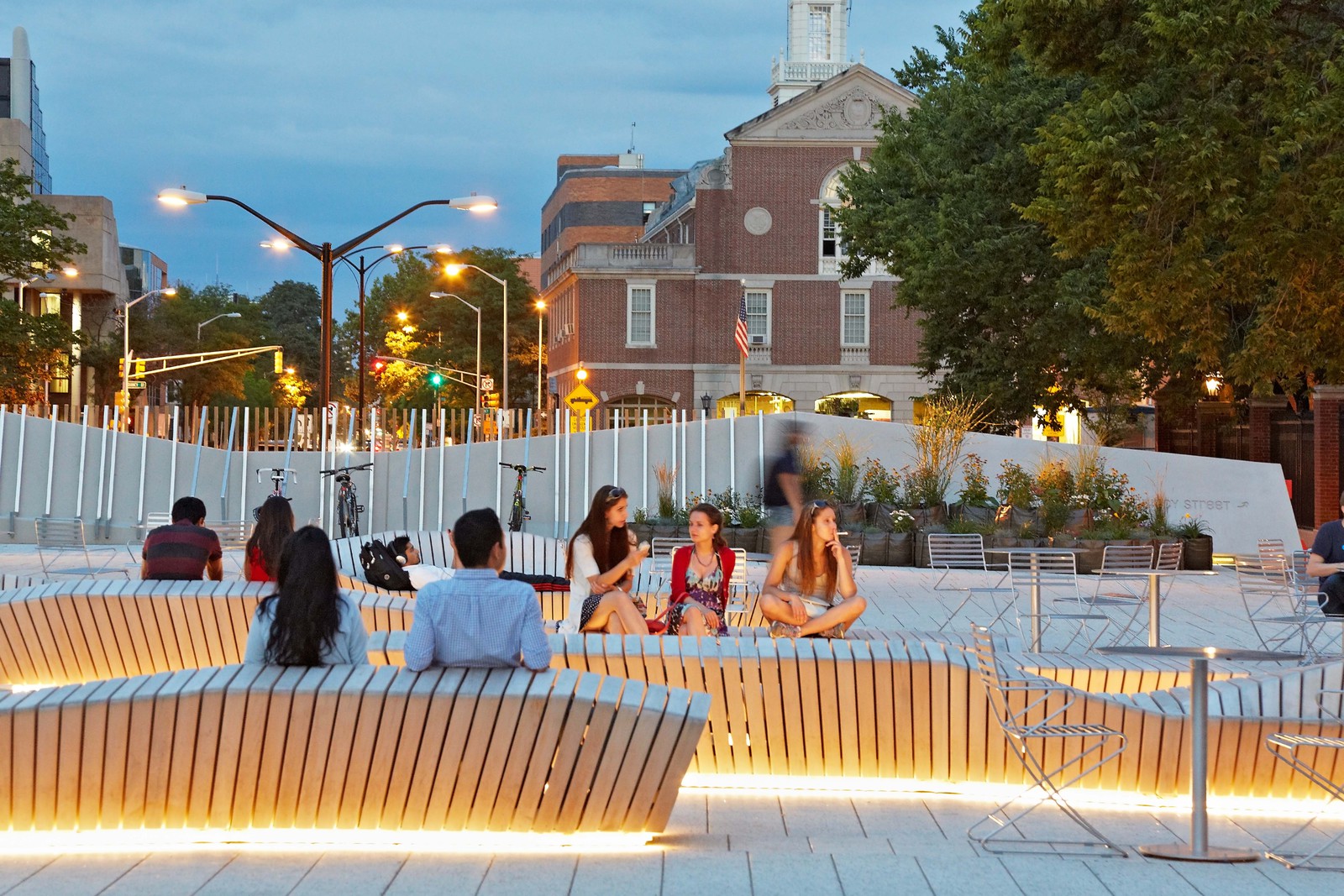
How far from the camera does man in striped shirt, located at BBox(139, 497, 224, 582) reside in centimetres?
1063

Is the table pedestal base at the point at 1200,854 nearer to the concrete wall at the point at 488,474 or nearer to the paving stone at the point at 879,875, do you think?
the paving stone at the point at 879,875

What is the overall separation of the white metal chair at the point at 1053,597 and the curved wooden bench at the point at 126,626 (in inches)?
211

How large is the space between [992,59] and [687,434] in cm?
812

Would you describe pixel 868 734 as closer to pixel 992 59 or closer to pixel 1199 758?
pixel 1199 758

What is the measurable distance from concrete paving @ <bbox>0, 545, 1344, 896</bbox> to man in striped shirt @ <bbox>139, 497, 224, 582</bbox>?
4.91 m

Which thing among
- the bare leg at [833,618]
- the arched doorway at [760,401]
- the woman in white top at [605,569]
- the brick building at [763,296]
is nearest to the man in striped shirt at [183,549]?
the woman in white top at [605,569]

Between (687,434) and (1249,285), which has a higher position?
(1249,285)

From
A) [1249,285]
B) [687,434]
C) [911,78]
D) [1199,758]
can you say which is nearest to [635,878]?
[1199,758]

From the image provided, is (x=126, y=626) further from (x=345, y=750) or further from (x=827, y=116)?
(x=827, y=116)

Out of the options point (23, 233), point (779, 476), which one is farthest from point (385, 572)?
point (23, 233)

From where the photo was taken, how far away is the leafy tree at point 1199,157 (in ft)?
58.7

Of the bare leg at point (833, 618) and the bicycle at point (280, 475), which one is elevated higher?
the bicycle at point (280, 475)

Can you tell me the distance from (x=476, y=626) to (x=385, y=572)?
6.27m

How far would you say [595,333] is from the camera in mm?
63125
